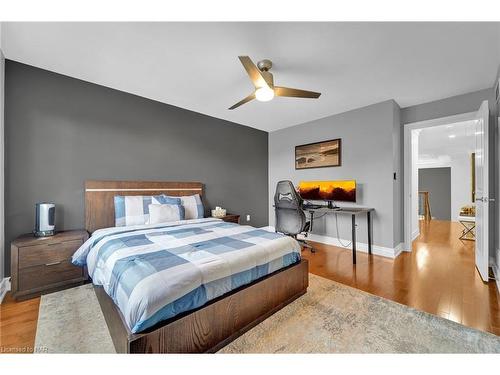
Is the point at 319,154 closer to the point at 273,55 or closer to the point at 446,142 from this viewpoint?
the point at 273,55

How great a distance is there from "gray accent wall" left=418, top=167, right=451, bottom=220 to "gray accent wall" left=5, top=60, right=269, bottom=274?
29.9 feet

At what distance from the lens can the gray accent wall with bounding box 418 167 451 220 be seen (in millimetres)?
8359

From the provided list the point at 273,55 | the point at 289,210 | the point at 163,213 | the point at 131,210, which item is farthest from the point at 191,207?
the point at 273,55

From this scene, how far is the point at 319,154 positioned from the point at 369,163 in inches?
36.7

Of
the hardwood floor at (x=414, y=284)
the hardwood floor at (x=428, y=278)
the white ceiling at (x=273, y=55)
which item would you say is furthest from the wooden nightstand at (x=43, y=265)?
the hardwood floor at (x=428, y=278)

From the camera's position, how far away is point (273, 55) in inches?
84.1

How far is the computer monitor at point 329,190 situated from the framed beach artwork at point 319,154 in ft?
1.16

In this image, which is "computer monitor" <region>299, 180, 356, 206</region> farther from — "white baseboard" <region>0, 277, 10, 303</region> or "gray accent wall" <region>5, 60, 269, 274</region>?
"white baseboard" <region>0, 277, 10, 303</region>

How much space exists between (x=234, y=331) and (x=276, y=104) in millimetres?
3203

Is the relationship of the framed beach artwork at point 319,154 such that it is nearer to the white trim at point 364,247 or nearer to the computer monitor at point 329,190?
the computer monitor at point 329,190

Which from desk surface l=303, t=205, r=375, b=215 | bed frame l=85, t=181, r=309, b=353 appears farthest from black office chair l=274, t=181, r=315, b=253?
bed frame l=85, t=181, r=309, b=353
